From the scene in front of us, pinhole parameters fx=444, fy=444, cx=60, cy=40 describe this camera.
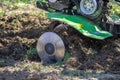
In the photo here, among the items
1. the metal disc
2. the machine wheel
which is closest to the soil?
the metal disc

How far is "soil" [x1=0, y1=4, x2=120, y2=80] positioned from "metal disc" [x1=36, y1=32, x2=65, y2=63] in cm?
15

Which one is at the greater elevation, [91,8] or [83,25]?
[91,8]

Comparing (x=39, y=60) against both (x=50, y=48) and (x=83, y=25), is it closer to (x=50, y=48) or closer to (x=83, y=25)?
(x=50, y=48)

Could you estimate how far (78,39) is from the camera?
8.00 m

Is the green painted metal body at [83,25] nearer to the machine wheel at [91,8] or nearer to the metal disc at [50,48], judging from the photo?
the machine wheel at [91,8]

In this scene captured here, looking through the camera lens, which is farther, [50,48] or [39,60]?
[39,60]

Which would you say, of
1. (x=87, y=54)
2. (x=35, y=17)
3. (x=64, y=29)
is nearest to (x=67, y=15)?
(x=64, y=29)

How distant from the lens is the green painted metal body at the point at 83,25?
7.77 m

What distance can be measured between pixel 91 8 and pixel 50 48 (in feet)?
3.43

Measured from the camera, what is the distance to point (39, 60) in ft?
26.8

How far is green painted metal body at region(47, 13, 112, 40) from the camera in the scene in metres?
7.77

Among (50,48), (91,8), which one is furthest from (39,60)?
(91,8)

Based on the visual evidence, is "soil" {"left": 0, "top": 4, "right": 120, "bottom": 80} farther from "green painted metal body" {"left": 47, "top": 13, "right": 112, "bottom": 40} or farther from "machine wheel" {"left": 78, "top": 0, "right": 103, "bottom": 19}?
"machine wheel" {"left": 78, "top": 0, "right": 103, "bottom": 19}

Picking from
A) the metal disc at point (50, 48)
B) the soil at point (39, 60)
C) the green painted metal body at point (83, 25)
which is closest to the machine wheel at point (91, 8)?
the green painted metal body at point (83, 25)
